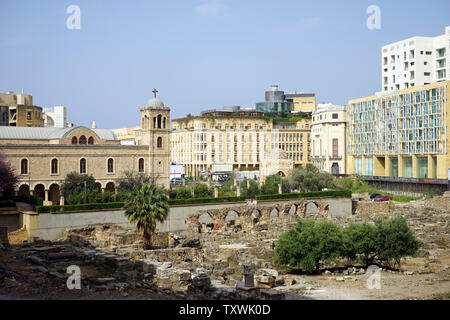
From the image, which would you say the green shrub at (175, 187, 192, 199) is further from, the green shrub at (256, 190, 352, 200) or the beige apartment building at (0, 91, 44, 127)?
the beige apartment building at (0, 91, 44, 127)

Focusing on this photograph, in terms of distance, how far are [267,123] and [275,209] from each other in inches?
2056

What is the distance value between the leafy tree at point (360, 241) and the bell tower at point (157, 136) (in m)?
32.3

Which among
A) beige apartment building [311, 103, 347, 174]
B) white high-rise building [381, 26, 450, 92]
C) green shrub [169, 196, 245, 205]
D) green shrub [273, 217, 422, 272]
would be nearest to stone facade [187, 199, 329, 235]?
green shrub [169, 196, 245, 205]

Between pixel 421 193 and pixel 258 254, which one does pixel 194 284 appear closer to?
Result: pixel 258 254

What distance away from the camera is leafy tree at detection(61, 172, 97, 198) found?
57.7 meters

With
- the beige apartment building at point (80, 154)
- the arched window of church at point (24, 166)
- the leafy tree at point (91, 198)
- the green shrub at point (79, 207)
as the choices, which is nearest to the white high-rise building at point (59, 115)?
the beige apartment building at point (80, 154)

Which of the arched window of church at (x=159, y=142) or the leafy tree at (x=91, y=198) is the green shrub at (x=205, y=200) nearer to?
the leafy tree at (x=91, y=198)

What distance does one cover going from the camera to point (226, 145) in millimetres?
111500

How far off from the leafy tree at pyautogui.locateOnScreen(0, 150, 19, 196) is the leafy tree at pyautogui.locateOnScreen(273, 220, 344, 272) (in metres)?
27.9

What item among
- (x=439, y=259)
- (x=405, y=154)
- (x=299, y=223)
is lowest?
(x=439, y=259)

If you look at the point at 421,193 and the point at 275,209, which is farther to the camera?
the point at 421,193

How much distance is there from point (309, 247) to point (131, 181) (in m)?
28.2
